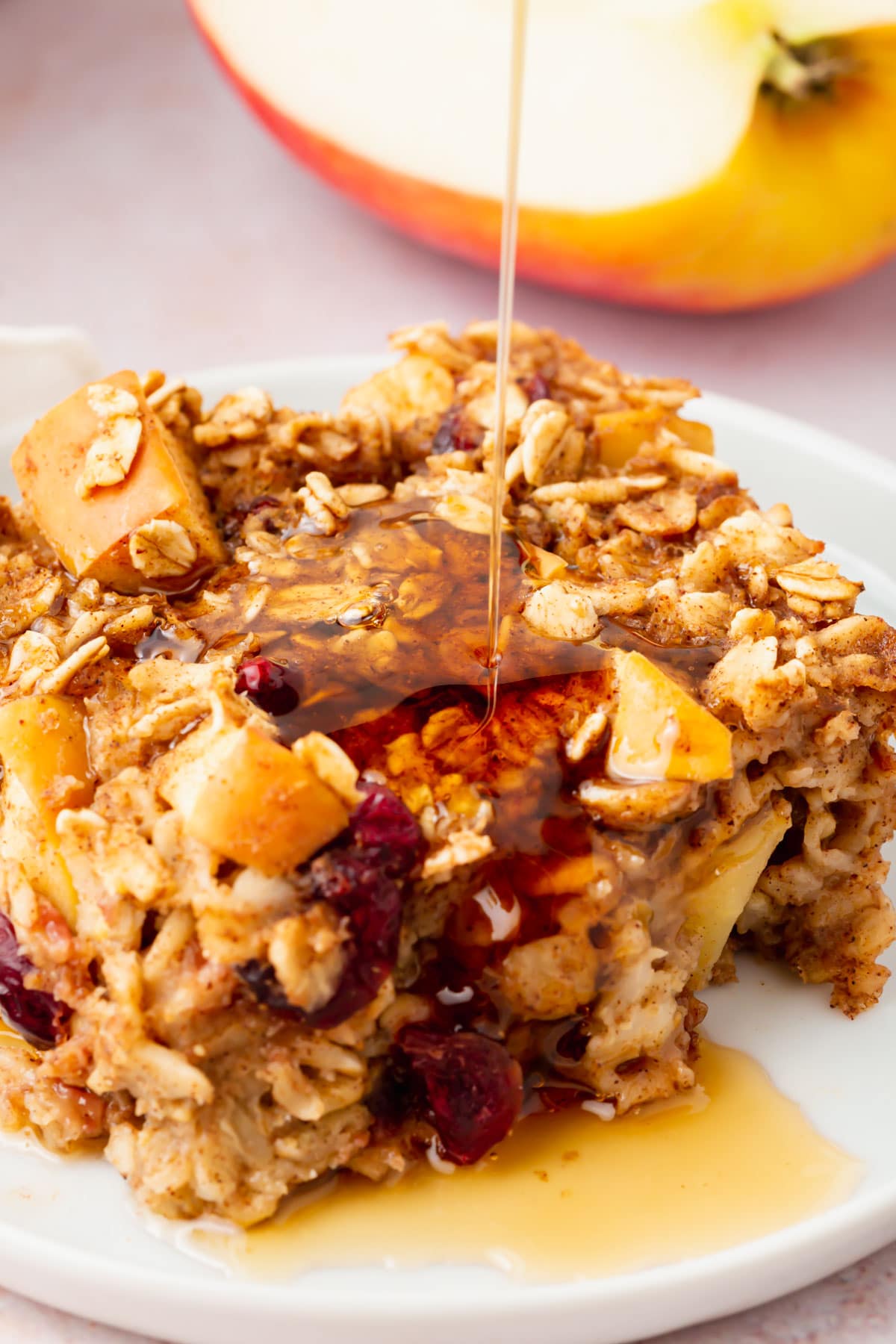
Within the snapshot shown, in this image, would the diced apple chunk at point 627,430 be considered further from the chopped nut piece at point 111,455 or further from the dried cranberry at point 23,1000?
the dried cranberry at point 23,1000

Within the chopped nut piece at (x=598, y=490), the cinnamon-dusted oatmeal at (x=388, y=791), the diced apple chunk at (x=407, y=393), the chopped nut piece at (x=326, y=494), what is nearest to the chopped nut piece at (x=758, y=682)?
the cinnamon-dusted oatmeal at (x=388, y=791)

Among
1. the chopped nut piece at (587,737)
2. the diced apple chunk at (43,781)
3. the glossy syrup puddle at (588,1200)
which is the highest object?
the chopped nut piece at (587,737)

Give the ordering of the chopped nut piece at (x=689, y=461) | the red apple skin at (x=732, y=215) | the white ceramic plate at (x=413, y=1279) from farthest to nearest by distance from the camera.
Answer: the red apple skin at (x=732, y=215) < the chopped nut piece at (x=689, y=461) < the white ceramic plate at (x=413, y=1279)

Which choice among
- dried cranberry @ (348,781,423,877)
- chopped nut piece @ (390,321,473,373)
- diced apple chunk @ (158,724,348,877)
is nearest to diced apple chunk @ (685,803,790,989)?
dried cranberry @ (348,781,423,877)

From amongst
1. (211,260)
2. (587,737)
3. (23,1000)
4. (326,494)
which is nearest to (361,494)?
(326,494)

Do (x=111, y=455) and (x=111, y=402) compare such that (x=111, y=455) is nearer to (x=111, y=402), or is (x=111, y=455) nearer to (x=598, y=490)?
(x=111, y=402)

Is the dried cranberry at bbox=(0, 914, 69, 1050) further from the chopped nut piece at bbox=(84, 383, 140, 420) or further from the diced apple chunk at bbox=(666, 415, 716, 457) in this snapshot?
the diced apple chunk at bbox=(666, 415, 716, 457)

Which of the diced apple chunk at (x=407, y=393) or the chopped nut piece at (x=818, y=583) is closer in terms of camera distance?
the chopped nut piece at (x=818, y=583)

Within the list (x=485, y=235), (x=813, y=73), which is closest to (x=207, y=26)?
(x=485, y=235)
